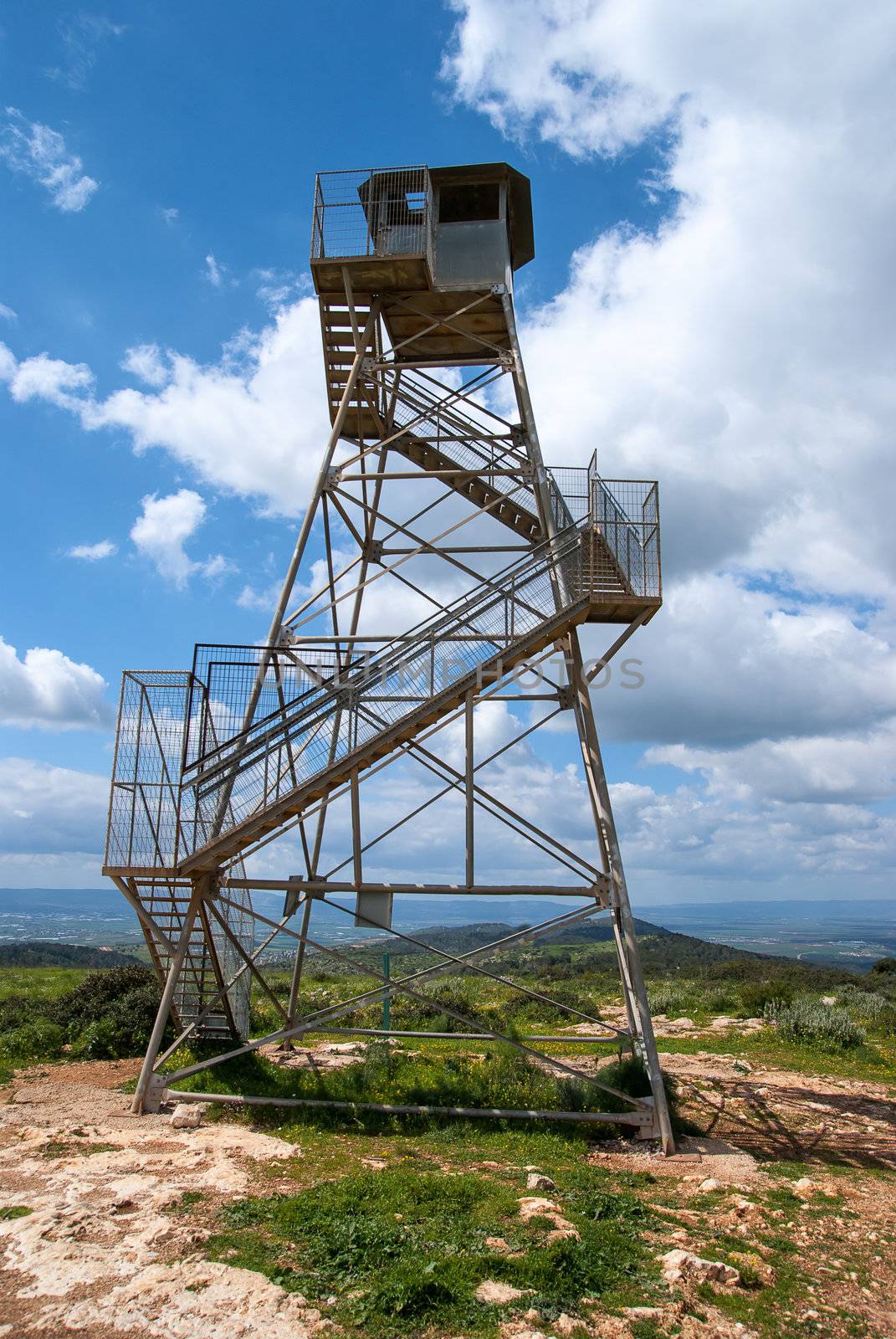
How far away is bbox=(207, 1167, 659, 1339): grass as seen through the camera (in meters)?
6.75

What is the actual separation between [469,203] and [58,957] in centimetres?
5532

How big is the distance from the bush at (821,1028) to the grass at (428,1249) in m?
12.5

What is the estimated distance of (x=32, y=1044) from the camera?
16359 millimetres

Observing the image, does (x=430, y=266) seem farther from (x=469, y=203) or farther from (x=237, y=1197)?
(x=237, y=1197)

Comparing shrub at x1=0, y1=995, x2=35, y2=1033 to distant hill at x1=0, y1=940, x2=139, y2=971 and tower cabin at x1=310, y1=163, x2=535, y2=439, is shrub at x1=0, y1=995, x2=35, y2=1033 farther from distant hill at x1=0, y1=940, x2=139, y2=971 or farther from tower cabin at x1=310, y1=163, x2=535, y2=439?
distant hill at x1=0, y1=940, x2=139, y2=971

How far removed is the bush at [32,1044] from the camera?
1603cm

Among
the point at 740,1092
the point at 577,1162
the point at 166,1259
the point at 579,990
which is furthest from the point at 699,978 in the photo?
the point at 166,1259

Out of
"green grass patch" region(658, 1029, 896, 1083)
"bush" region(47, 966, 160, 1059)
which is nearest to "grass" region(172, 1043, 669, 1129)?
"bush" region(47, 966, 160, 1059)

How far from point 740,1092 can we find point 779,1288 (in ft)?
26.8

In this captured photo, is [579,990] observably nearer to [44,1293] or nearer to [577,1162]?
[577,1162]

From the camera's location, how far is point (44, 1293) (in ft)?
22.3

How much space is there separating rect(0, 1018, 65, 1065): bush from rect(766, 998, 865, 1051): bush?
49.9 feet

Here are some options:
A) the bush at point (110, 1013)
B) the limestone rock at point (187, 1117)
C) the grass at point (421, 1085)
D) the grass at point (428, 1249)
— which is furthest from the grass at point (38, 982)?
the grass at point (428, 1249)

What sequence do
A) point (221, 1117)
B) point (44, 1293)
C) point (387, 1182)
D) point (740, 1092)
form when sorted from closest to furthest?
point (44, 1293), point (387, 1182), point (221, 1117), point (740, 1092)
